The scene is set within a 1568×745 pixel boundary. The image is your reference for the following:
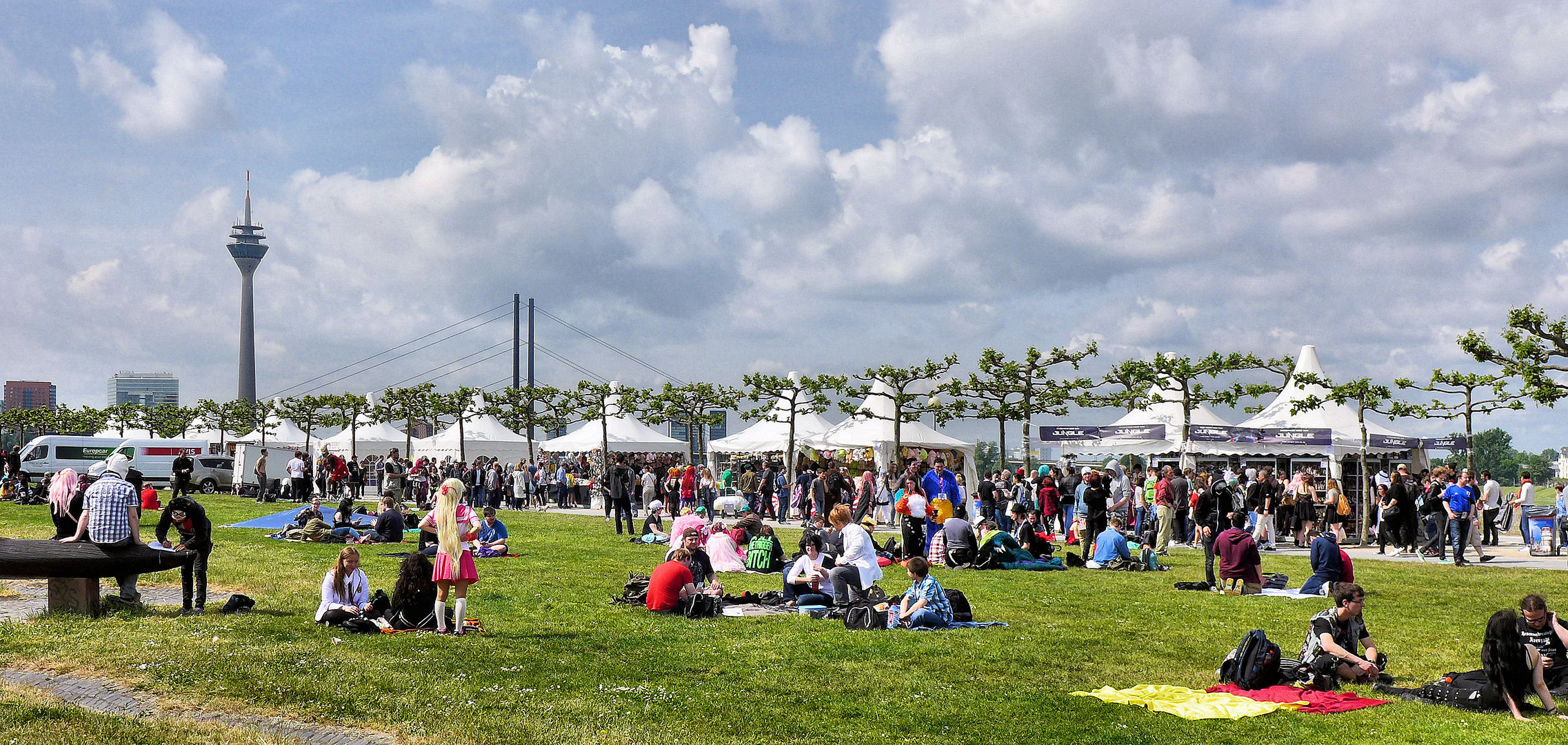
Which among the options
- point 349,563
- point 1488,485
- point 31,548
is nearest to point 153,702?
point 349,563

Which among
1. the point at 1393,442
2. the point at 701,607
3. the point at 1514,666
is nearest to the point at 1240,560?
the point at 1514,666

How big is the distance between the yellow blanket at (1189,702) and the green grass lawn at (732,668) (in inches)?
5.2

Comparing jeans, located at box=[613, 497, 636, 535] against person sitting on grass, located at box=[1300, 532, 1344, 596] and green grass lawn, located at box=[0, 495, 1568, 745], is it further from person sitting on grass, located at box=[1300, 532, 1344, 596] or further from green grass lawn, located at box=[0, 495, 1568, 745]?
person sitting on grass, located at box=[1300, 532, 1344, 596]

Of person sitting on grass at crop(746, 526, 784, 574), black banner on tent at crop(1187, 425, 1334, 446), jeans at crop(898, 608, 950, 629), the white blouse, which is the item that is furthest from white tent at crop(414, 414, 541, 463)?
jeans at crop(898, 608, 950, 629)

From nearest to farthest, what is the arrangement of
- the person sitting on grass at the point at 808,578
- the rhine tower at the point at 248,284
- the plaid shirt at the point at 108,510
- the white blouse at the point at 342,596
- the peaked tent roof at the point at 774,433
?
the white blouse at the point at 342,596
the plaid shirt at the point at 108,510
the person sitting on grass at the point at 808,578
the peaked tent roof at the point at 774,433
the rhine tower at the point at 248,284

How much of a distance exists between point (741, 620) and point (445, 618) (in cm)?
271

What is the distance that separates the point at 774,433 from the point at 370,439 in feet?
74.5

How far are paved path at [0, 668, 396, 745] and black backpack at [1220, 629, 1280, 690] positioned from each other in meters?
5.65

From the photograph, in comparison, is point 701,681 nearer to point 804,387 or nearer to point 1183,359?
point 1183,359

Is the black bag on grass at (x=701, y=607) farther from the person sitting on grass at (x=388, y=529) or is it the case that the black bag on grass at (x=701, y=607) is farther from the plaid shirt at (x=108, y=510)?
the person sitting on grass at (x=388, y=529)

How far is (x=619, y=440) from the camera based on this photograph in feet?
150

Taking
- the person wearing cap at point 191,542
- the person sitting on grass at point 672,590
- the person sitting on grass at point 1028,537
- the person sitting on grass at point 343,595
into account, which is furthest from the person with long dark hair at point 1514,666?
the person wearing cap at point 191,542

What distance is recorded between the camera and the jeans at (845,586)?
12273 mm

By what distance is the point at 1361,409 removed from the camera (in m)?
23.5
